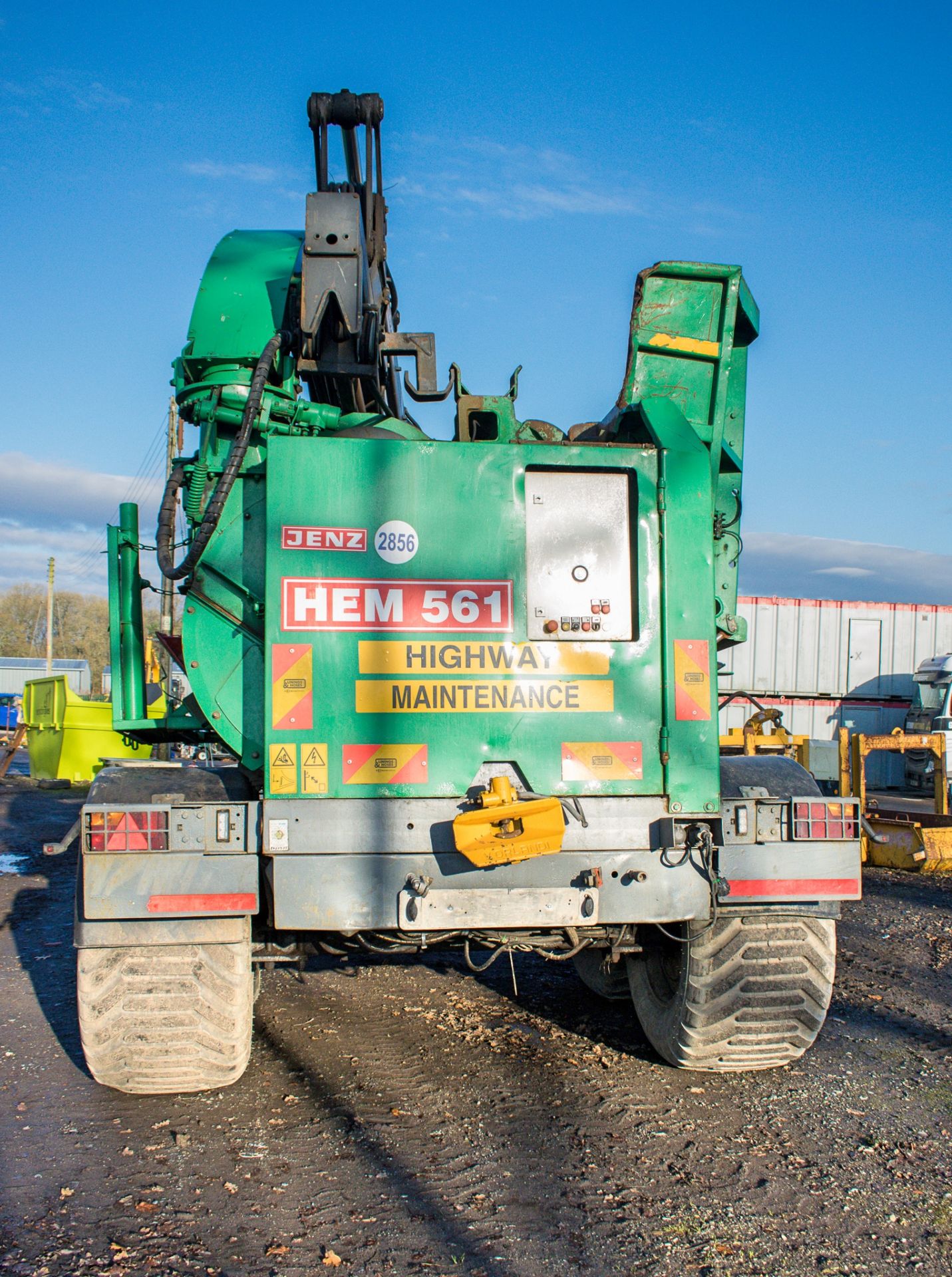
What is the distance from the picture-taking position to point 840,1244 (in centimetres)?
307

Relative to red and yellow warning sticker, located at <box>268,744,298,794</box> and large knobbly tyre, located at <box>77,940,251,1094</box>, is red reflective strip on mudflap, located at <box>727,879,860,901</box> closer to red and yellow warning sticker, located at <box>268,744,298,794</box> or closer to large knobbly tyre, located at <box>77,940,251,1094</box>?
red and yellow warning sticker, located at <box>268,744,298,794</box>

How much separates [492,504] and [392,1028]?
2.92 m

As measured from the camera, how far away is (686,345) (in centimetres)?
506

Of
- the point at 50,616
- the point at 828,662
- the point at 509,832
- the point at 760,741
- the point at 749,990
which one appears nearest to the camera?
the point at 509,832

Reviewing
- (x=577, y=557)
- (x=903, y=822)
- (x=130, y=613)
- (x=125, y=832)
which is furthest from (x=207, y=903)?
(x=903, y=822)

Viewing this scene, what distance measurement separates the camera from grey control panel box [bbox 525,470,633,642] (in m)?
4.10

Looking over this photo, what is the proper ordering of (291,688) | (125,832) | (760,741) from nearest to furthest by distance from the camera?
1. (125,832)
2. (291,688)
3. (760,741)

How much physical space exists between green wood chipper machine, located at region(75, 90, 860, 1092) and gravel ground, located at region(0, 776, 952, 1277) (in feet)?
1.16

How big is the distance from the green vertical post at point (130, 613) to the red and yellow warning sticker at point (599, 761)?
224cm

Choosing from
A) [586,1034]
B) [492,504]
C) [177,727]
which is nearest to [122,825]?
[177,727]

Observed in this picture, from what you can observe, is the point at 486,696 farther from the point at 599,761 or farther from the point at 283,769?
the point at 283,769

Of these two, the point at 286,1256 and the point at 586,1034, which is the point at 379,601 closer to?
the point at 286,1256

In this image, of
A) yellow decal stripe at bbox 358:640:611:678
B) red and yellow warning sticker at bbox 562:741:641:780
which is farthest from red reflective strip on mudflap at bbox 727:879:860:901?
yellow decal stripe at bbox 358:640:611:678

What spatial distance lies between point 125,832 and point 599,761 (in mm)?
1911
